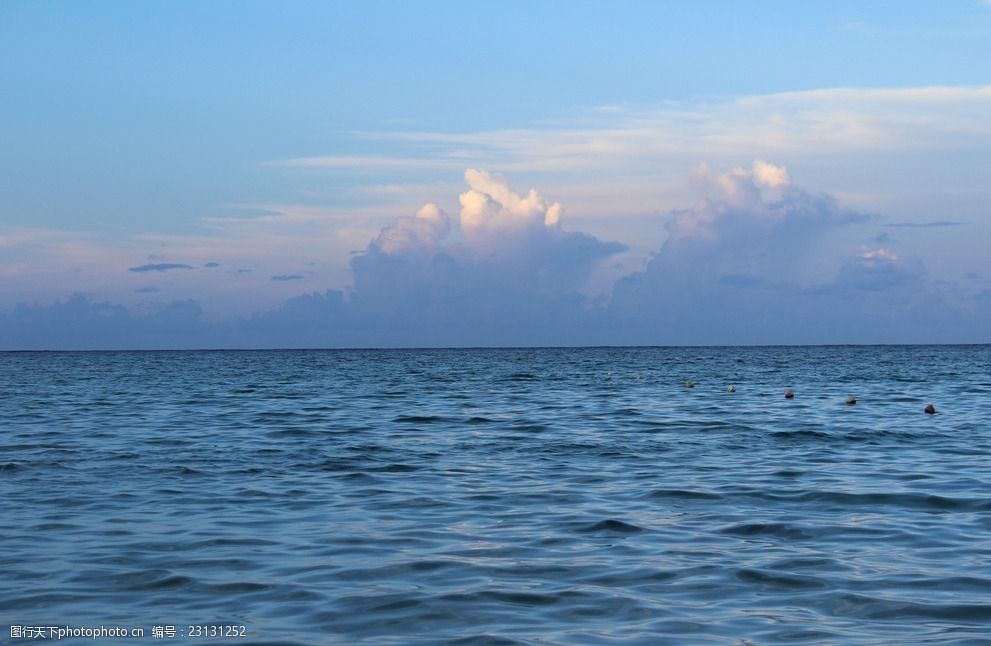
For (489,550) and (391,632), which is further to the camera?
(489,550)

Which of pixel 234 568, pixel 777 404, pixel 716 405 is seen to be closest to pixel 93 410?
pixel 716 405

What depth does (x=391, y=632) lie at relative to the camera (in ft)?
34.1

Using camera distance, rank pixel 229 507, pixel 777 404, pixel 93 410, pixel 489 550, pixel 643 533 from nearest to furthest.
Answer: pixel 489 550, pixel 643 533, pixel 229 507, pixel 93 410, pixel 777 404

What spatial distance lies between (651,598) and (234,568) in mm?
5195

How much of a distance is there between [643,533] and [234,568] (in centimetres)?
580

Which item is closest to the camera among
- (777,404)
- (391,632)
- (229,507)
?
(391,632)

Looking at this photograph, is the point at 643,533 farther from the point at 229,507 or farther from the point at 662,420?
the point at 662,420

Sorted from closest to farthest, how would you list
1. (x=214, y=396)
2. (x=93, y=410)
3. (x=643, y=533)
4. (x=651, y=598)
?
(x=651, y=598), (x=643, y=533), (x=93, y=410), (x=214, y=396)

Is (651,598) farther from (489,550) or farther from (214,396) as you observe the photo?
(214,396)

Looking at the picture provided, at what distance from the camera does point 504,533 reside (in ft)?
50.1

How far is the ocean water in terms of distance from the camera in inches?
425

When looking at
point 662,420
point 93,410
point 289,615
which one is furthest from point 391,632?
point 93,410

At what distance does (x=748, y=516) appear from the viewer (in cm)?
1652

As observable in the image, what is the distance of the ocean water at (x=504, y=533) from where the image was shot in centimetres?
1080
